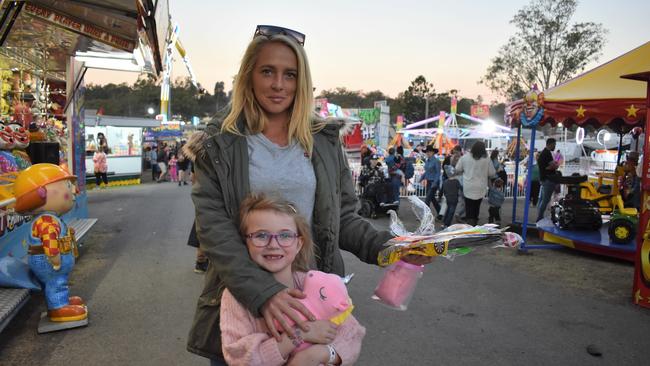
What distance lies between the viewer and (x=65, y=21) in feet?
22.5

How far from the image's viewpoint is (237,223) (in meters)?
1.70

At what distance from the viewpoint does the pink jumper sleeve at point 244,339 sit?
1468mm

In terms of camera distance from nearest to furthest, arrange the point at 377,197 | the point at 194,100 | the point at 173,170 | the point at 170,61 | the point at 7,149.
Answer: the point at 7,149
the point at 377,197
the point at 173,170
the point at 170,61
the point at 194,100

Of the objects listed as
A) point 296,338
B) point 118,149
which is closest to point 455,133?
point 118,149

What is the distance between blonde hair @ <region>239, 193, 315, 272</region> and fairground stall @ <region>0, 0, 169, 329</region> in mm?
3019

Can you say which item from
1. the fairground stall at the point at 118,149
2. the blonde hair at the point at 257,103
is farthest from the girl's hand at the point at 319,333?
the fairground stall at the point at 118,149

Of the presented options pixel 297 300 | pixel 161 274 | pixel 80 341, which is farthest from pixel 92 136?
pixel 297 300

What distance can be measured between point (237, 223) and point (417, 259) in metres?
0.65

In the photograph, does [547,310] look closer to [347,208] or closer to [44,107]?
[347,208]

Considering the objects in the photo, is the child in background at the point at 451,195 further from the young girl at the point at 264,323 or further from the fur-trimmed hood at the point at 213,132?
the young girl at the point at 264,323

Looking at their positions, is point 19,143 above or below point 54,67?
below

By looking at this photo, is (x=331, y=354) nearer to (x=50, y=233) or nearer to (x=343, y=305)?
(x=343, y=305)

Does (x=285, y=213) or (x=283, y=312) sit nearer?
(x=283, y=312)

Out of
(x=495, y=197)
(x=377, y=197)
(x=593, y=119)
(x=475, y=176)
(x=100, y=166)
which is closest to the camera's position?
(x=593, y=119)
